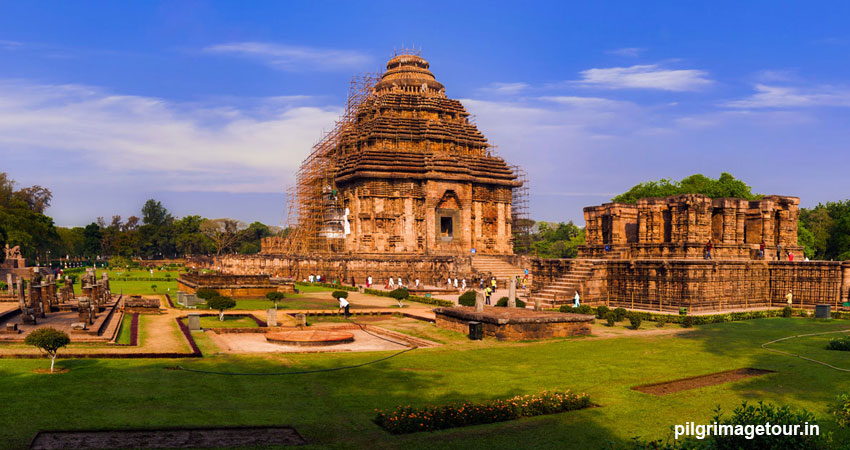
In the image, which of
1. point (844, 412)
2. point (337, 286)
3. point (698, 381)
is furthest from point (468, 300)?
point (844, 412)

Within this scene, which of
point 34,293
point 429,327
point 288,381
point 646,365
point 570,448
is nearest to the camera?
point 570,448

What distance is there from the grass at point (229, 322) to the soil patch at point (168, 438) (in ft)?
48.9

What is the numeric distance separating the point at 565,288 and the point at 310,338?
57.7 feet

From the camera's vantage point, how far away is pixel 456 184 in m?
65.6

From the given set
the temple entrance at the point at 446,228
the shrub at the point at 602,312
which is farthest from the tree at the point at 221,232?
the shrub at the point at 602,312

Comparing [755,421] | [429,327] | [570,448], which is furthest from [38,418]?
[429,327]

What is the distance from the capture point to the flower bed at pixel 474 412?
1076cm

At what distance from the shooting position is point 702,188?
6719 cm

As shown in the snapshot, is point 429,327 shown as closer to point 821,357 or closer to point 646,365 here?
point 646,365

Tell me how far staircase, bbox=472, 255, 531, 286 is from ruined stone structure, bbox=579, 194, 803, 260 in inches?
562

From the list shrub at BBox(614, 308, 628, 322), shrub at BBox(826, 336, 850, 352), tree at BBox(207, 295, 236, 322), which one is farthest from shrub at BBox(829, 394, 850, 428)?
tree at BBox(207, 295, 236, 322)

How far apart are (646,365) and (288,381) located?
388 inches

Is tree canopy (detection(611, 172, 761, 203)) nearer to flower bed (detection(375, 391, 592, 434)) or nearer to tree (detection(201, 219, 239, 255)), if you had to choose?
flower bed (detection(375, 391, 592, 434))

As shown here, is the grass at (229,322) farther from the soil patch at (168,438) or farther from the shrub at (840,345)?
the shrub at (840,345)
